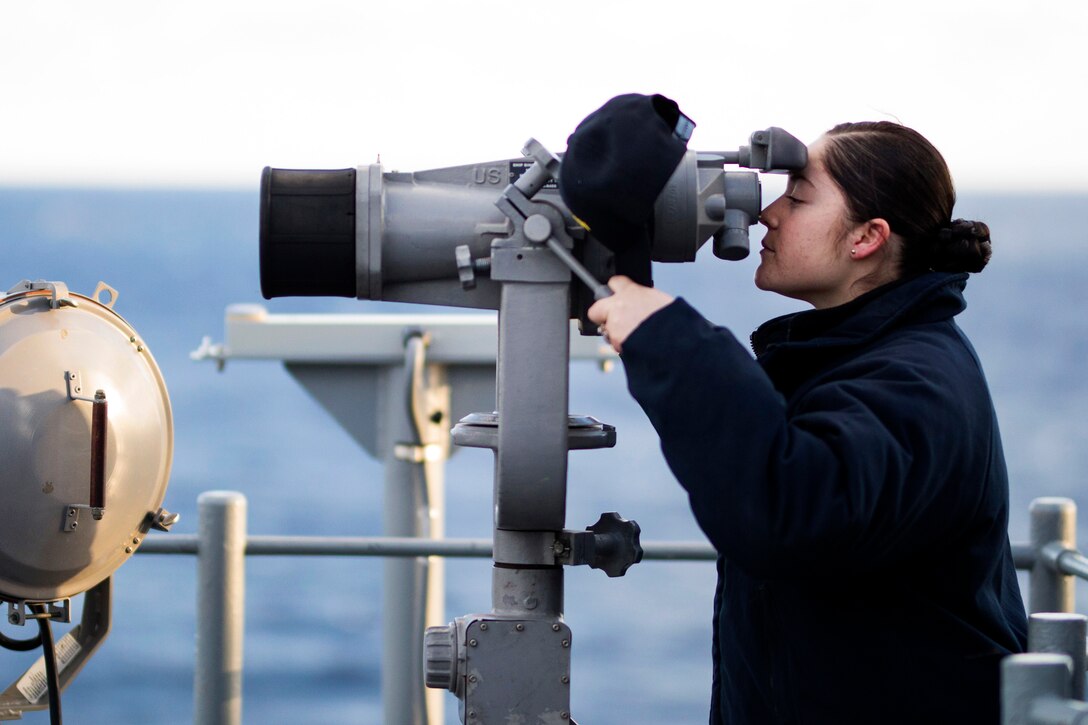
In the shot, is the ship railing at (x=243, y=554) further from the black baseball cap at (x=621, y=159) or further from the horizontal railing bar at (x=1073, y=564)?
the black baseball cap at (x=621, y=159)

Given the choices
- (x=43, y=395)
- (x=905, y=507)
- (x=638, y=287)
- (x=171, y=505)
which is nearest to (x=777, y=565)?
(x=905, y=507)

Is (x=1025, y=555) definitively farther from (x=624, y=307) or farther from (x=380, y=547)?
(x=624, y=307)

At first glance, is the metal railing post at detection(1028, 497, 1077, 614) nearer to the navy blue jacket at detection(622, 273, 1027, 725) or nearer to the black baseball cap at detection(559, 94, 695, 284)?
the navy blue jacket at detection(622, 273, 1027, 725)

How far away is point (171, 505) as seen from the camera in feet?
68.6

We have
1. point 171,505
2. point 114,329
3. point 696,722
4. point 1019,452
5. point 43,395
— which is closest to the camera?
point 43,395

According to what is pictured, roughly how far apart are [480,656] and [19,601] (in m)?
0.78

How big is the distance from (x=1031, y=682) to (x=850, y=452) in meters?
0.41

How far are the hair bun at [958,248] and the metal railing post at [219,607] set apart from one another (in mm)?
1640

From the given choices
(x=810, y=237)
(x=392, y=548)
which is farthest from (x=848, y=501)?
→ (x=392, y=548)

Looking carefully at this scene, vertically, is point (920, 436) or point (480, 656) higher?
point (920, 436)

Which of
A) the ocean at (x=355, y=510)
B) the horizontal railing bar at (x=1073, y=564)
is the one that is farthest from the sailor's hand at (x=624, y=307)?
the ocean at (x=355, y=510)

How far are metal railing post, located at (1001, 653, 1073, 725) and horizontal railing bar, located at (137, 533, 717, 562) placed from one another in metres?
1.67

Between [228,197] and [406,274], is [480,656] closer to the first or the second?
[406,274]

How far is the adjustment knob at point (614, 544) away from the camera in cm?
211
